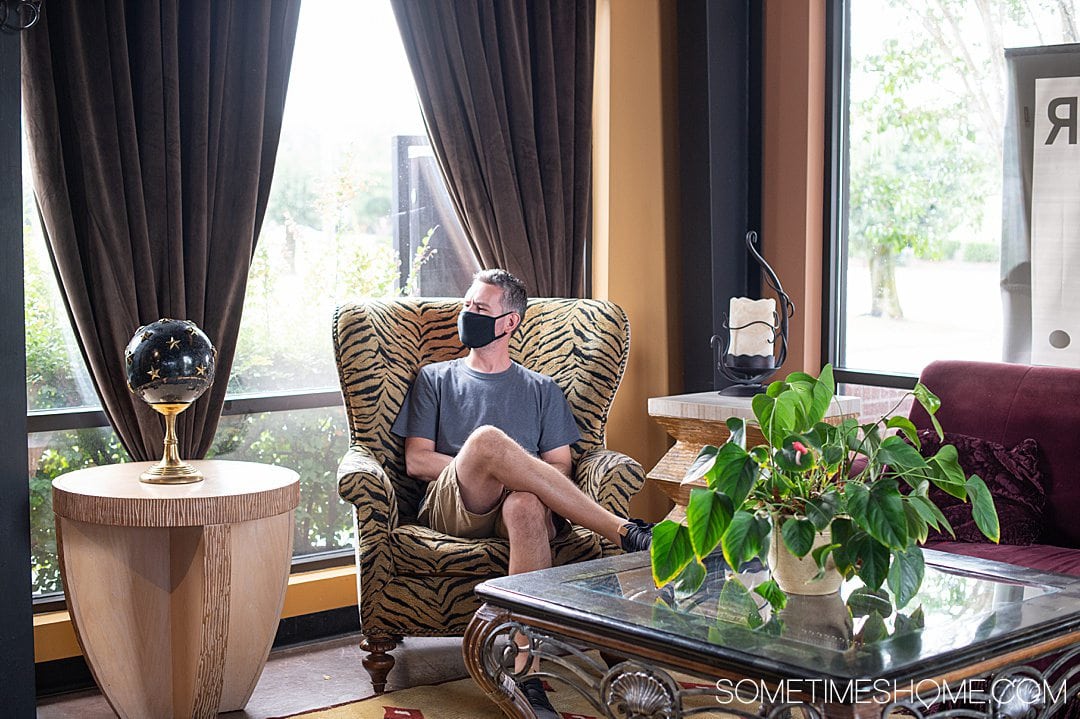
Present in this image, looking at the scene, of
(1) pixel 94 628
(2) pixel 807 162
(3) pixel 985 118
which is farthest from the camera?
(2) pixel 807 162

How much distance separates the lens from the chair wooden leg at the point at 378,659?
326cm

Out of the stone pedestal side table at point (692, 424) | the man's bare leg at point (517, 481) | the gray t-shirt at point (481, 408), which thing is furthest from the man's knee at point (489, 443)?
the stone pedestal side table at point (692, 424)

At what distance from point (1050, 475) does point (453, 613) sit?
1.66 meters

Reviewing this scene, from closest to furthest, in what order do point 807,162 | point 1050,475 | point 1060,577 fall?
point 1060,577
point 1050,475
point 807,162

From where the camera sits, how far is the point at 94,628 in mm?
2965

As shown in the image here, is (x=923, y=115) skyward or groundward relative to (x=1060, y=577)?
skyward

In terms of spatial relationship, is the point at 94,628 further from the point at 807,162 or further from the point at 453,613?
the point at 807,162

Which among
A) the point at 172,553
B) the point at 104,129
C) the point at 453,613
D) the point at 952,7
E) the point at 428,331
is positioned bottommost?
the point at 453,613

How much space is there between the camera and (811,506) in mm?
2033

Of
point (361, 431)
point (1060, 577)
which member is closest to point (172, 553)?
point (361, 431)

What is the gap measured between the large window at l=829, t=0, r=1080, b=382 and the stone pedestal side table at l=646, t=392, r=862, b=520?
1.96 feet

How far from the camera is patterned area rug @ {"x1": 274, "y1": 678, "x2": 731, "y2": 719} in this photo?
10.2ft

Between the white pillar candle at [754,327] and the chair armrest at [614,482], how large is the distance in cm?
68

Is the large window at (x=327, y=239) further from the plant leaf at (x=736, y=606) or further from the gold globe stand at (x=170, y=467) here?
the plant leaf at (x=736, y=606)
